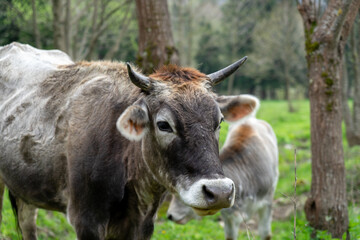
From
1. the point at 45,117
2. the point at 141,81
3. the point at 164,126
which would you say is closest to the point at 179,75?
the point at 141,81

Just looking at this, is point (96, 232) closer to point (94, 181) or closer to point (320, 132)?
point (94, 181)

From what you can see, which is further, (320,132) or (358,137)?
(358,137)

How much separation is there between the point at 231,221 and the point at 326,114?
7.51ft

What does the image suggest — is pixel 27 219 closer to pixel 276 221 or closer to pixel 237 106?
pixel 237 106

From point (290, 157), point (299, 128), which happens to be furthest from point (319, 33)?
point (299, 128)

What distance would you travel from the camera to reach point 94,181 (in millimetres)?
3676

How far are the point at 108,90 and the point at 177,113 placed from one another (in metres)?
1.07

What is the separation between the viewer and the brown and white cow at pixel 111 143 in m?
3.16

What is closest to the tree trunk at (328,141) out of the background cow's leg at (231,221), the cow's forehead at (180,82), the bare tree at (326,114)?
the bare tree at (326,114)

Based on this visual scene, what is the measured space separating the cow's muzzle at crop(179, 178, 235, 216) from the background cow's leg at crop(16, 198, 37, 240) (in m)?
3.08

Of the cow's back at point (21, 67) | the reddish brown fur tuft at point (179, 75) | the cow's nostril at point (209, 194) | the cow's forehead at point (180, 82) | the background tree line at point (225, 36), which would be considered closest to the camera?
the cow's nostril at point (209, 194)

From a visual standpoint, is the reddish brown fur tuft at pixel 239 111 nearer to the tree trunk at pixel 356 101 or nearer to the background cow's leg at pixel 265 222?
the background cow's leg at pixel 265 222

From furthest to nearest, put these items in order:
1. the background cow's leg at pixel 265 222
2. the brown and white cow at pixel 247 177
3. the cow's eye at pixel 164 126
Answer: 1. the background cow's leg at pixel 265 222
2. the brown and white cow at pixel 247 177
3. the cow's eye at pixel 164 126

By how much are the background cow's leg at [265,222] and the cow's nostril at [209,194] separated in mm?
4270
